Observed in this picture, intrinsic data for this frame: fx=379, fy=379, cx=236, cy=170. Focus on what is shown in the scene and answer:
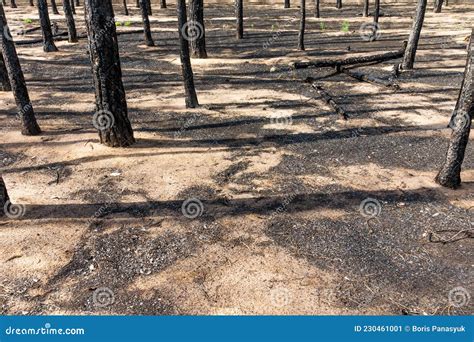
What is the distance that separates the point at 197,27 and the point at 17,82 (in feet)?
35.7

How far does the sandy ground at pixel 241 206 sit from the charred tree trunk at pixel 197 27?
513 cm

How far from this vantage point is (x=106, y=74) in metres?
9.77

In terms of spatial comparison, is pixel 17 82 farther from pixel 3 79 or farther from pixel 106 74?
pixel 3 79

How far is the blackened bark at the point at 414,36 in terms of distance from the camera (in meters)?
16.2

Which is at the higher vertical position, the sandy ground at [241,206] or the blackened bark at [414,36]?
the blackened bark at [414,36]

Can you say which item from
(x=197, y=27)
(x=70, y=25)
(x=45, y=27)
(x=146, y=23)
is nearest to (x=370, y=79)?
(x=197, y=27)

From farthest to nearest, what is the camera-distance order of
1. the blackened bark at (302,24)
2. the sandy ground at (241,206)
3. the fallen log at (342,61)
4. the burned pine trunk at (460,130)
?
the blackened bark at (302,24) < the fallen log at (342,61) < the burned pine trunk at (460,130) < the sandy ground at (241,206)

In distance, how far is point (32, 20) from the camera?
34.8m

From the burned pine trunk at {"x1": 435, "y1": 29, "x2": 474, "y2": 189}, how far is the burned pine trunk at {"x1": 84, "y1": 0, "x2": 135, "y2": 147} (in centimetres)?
800

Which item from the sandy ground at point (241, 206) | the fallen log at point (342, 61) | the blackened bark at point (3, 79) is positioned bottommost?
the sandy ground at point (241, 206)

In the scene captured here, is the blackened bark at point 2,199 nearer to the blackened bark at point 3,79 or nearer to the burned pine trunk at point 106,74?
the burned pine trunk at point 106,74

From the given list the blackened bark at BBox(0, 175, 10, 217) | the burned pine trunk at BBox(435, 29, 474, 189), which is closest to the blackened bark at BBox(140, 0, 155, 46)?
the blackened bark at BBox(0, 175, 10, 217)

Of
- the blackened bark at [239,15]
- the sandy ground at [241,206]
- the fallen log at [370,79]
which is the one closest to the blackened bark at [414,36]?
the sandy ground at [241,206]

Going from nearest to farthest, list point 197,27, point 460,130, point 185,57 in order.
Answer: point 460,130 → point 185,57 → point 197,27
